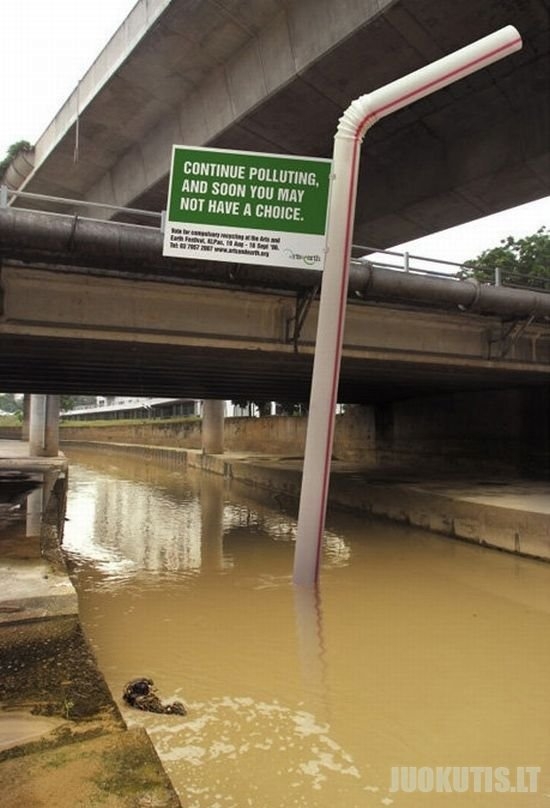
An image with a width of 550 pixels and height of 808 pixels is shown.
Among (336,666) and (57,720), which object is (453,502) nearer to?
(336,666)

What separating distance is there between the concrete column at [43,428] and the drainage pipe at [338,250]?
26893 mm

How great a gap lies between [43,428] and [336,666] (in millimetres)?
29307

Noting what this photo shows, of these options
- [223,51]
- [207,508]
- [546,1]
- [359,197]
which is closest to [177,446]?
[207,508]

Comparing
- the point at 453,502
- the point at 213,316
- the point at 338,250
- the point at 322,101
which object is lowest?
the point at 453,502

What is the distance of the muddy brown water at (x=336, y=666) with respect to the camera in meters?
4.16

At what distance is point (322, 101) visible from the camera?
11.4m

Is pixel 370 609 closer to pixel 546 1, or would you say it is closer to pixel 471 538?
pixel 471 538

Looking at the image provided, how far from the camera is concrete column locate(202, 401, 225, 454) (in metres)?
37.2

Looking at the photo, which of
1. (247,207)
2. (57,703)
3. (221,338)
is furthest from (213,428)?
(57,703)

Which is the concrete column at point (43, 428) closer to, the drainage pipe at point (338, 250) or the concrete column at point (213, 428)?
the concrete column at point (213, 428)

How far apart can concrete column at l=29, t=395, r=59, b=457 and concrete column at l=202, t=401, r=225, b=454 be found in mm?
9134

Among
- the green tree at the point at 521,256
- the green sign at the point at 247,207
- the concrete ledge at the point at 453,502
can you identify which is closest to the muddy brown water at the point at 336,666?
the concrete ledge at the point at 453,502

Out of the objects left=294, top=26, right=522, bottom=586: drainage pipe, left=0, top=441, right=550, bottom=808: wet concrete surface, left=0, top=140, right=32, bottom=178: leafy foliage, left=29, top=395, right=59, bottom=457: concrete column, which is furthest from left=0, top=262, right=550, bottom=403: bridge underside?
left=29, top=395, right=59, bottom=457: concrete column

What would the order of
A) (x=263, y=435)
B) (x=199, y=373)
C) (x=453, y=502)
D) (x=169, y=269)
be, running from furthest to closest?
(x=263, y=435)
(x=199, y=373)
(x=453, y=502)
(x=169, y=269)
